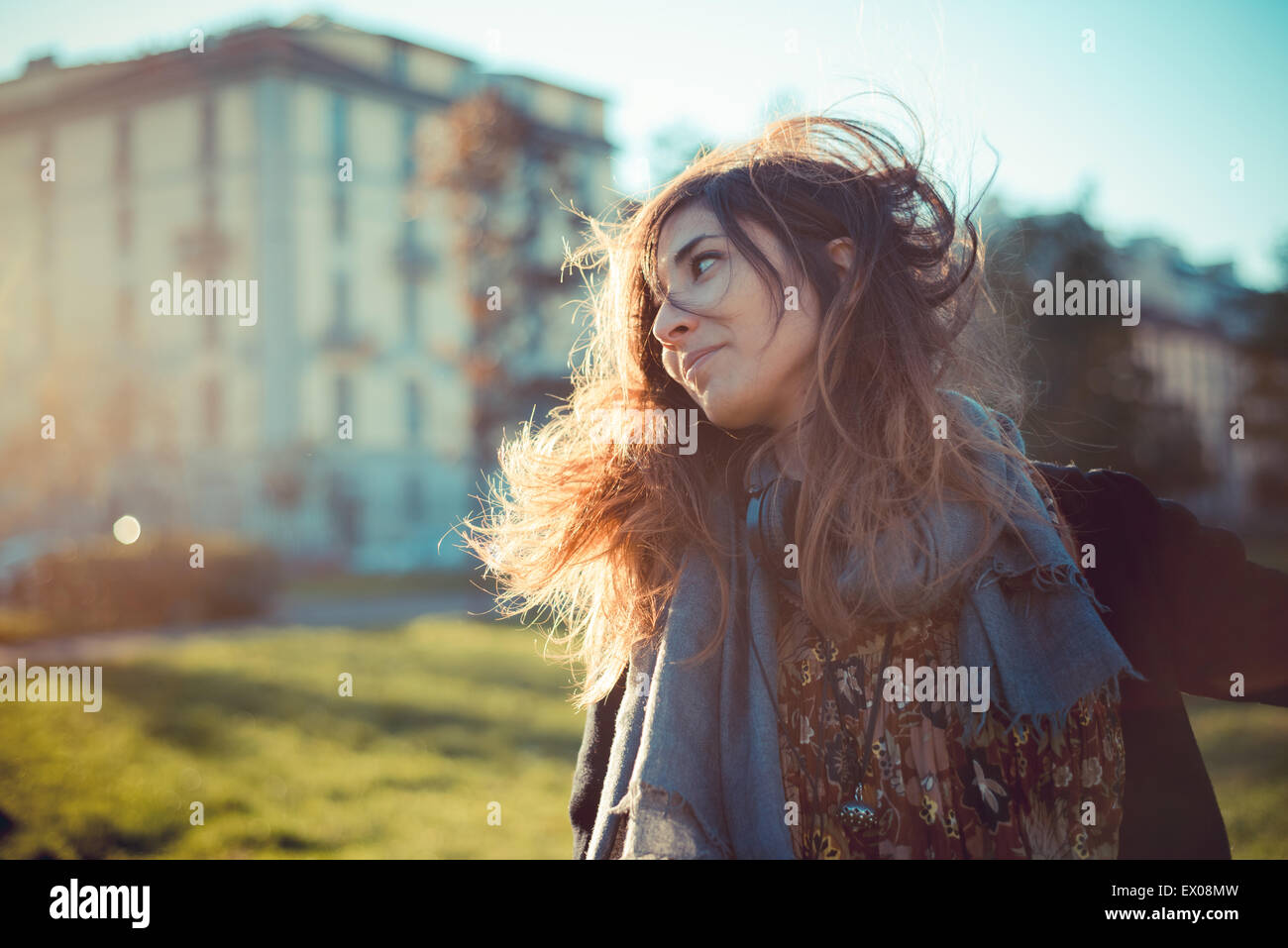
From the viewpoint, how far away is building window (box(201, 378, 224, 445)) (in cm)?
3122

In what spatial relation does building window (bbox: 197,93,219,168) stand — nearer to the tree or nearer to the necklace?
the tree

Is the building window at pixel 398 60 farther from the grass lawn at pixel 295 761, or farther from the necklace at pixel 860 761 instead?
the necklace at pixel 860 761

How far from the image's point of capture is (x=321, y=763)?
249 inches

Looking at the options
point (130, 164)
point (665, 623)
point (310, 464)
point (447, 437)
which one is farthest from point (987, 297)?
point (130, 164)

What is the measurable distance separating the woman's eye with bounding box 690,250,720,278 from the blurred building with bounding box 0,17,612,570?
2657cm

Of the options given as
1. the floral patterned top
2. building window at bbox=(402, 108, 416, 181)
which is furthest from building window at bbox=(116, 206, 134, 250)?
the floral patterned top

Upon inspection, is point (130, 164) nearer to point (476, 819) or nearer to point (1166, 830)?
point (476, 819)

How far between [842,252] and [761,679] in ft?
2.93

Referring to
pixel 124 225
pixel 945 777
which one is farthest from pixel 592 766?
pixel 124 225

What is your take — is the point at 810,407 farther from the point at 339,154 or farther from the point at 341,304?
the point at 339,154

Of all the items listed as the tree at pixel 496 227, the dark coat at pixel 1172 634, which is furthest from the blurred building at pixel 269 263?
the dark coat at pixel 1172 634

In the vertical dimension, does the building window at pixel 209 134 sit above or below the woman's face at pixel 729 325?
above

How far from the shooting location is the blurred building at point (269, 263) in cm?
3000

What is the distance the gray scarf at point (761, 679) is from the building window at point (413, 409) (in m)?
34.4
